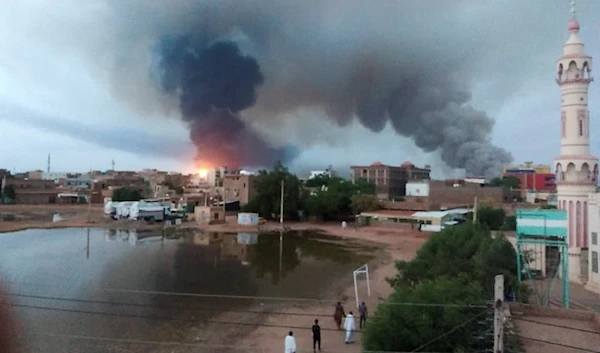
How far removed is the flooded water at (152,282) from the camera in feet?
36.1

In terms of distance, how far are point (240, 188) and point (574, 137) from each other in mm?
37210

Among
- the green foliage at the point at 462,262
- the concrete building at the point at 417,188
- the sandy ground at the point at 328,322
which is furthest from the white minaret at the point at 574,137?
the concrete building at the point at 417,188

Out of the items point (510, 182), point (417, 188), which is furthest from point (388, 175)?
point (510, 182)

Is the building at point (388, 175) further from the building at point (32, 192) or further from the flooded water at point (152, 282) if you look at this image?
the building at point (32, 192)

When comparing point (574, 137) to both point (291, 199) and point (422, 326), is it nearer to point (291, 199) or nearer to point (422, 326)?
point (422, 326)

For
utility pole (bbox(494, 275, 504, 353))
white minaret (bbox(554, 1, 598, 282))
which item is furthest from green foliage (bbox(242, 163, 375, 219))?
utility pole (bbox(494, 275, 504, 353))

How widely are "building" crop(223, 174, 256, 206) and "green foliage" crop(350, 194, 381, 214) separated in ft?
39.2

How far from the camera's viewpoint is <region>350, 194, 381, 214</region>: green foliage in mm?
41125

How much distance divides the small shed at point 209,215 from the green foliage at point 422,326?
32161mm

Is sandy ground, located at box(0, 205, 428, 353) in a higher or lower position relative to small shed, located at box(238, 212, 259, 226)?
lower

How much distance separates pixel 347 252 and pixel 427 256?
12339 millimetres

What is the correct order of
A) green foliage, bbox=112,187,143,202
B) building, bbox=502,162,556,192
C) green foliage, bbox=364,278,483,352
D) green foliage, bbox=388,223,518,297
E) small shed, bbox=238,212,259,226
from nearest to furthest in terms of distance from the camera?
green foliage, bbox=364,278,483,352, green foliage, bbox=388,223,518,297, small shed, bbox=238,212,259,226, green foliage, bbox=112,187,143,202, building, bbox=502,162,556,192

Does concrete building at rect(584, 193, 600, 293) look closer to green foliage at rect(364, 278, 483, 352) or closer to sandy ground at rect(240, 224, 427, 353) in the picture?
sandy ground at rect(240, 224, 427, 353)

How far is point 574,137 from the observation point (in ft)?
53.4
